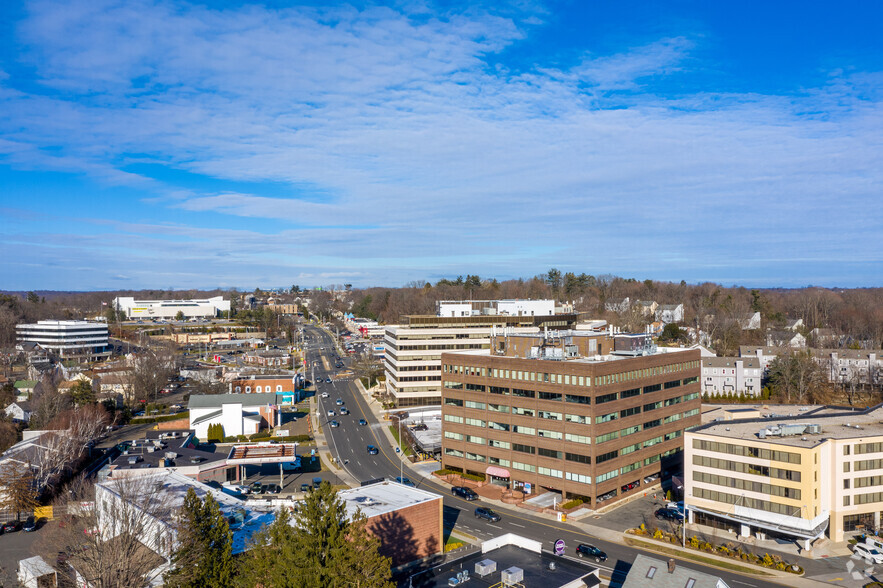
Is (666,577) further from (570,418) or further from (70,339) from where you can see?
(70,339)

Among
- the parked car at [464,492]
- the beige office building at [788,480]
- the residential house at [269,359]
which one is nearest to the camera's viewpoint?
the beige office building at [788,480]

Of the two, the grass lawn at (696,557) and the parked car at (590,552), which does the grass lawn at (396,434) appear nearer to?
the parked car at (590,552)

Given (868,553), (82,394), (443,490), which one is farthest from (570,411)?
(82,394)

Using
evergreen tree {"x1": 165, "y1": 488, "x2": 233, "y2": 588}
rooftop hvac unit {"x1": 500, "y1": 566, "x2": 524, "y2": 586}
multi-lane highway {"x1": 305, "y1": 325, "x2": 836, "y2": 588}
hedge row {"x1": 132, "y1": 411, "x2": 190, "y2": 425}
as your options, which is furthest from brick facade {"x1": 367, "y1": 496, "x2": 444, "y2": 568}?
hedge row {"x1": 132, "y1": 411, "x2": 190, "y2": 425}

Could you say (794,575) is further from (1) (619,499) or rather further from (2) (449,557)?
(2) (449,557)

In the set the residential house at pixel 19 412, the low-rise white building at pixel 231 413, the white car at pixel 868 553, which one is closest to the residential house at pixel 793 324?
the white car at pixel 868 553

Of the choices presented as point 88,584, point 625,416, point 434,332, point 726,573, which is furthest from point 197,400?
point 726,573
